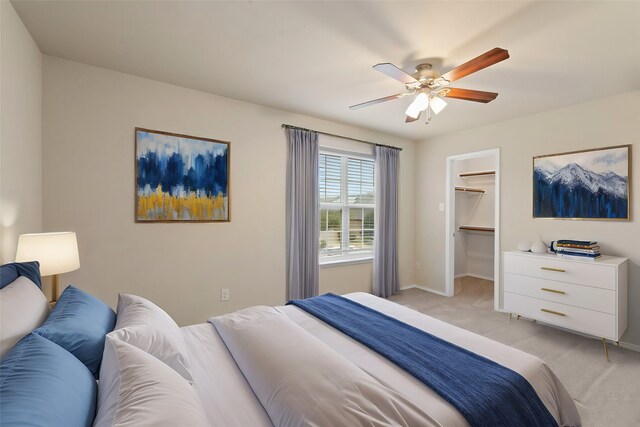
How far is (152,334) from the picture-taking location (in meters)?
1.23

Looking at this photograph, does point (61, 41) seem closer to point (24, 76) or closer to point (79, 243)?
point (24, 76)

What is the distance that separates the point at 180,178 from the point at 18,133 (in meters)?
1.17

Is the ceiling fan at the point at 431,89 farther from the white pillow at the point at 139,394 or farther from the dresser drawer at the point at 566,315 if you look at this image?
the dresser drawer at the point at 566,315

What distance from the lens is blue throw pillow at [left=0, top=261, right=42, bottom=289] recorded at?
4.18 feet

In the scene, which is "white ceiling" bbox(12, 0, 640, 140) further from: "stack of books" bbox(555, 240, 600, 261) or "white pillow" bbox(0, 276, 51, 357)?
"white pillow" bbox(0, 276, 51, 357)

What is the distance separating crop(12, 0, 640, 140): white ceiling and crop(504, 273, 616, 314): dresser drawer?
1.94 meters

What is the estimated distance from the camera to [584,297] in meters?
2.77

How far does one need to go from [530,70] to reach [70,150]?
3903 mm

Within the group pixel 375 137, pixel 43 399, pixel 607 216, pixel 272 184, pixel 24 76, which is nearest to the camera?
pixel 43 399

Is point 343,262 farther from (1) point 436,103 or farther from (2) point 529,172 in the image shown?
(2) point 529,172

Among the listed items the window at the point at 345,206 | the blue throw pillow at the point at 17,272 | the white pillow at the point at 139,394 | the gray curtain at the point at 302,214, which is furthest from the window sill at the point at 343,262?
the white pillow at the point at 139,394

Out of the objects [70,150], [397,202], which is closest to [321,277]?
[397,202]

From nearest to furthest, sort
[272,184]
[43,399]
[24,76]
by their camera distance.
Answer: [43,399]
[24,76]
[272,184]

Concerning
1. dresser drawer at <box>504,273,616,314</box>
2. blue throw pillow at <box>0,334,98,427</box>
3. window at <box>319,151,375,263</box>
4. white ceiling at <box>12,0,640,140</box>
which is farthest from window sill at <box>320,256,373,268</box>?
blue throw pillow at <box>0,334,98,427</box>
